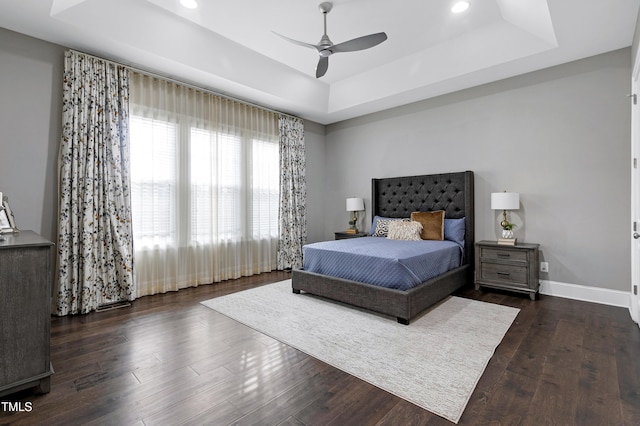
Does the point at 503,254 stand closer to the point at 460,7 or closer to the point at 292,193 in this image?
the point at 460,7

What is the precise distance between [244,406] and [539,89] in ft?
15.4

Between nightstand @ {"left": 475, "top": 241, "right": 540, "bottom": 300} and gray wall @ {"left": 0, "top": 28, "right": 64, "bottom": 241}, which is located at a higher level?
gray wall @ {"left": 0, "top": 28, "right": 64, "bottom": 241}

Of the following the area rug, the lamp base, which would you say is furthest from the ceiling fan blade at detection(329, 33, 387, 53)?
the lamp base

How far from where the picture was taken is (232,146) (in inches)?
189

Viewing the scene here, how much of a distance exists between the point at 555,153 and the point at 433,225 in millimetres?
1685

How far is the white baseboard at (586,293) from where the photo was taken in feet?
10.9

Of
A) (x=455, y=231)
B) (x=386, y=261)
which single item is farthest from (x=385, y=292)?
(x=455, y=231)

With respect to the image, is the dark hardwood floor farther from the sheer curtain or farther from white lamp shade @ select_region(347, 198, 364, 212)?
white lamp shade @ select_region(347, 198, 364, 212)

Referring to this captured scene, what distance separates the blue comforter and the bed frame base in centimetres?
8

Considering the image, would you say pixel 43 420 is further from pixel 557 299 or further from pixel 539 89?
pixel 539 89

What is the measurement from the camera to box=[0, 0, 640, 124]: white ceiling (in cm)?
288

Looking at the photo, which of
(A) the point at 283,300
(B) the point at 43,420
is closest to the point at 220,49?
(A) the point at 283,300

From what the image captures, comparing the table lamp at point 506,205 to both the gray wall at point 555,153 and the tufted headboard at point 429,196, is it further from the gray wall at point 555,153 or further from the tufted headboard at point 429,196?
the tufted headboard at point 429,196

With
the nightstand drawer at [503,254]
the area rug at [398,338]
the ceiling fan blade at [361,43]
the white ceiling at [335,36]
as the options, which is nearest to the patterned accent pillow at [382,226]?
the nightstand drawer at [503,254]
